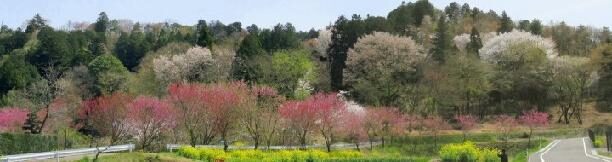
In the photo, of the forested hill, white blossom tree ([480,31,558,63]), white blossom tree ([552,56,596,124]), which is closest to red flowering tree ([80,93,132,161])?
the forested hill

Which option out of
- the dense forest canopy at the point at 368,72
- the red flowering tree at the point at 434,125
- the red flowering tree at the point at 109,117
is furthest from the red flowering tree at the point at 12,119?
the red flowering tree at the point at 434,125

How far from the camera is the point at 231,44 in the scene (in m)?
68.2

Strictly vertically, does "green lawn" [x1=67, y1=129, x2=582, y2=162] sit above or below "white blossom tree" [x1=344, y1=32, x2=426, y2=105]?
below

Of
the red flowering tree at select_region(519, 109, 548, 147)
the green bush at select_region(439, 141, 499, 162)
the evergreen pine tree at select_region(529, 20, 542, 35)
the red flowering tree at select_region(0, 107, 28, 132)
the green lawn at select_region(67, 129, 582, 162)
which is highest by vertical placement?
the evergreen pine tree at select_region(529, 20, 542, 35)

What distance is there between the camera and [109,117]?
117 ft

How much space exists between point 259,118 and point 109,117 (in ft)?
27.4

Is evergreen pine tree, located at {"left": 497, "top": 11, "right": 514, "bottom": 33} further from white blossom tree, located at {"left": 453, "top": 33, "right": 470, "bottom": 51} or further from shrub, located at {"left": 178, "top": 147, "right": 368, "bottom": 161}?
shrub, located at {"left": 178, "top": 147, "right": 368, "bottom": 161}

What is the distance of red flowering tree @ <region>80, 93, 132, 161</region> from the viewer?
35.1 meters

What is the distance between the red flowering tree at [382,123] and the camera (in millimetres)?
41438

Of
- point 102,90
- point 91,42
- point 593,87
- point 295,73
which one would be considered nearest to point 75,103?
point 102,90

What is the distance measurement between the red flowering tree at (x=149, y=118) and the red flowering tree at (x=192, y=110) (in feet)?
1.96

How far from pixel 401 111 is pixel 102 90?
80.9 ft

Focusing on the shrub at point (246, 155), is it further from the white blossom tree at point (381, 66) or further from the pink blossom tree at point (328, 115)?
the white blossom tree at point (381, 66)

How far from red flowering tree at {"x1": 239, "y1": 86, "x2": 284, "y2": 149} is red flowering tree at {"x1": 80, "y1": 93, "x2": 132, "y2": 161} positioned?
21.5 ft
